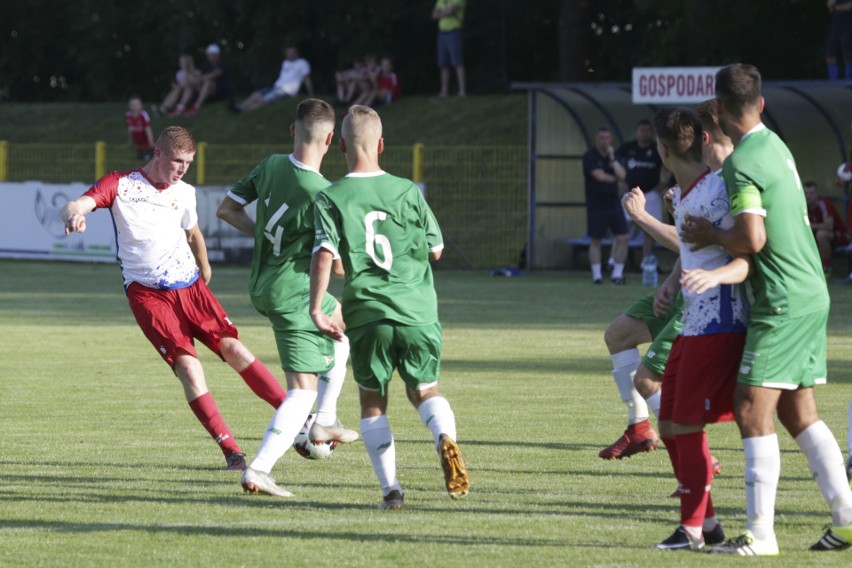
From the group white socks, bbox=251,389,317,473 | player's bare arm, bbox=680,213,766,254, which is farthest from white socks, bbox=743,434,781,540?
white socks, bbox=251,389,317,473

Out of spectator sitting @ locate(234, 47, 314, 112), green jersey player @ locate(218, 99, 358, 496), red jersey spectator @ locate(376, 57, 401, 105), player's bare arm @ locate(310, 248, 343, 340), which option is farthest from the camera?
spectator sitting @ locate(234, 47, 314, 112)

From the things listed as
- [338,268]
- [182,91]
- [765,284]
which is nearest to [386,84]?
[182,91]

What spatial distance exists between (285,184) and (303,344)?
786 millimetres

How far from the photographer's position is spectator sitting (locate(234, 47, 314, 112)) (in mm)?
37469

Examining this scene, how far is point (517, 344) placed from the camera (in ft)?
51.0

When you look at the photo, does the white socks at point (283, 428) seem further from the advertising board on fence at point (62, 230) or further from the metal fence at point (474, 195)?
the metal fence at point (474, 195)

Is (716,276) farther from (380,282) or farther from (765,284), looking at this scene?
(380,282)

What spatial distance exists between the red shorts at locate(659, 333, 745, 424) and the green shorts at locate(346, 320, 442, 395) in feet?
4.05

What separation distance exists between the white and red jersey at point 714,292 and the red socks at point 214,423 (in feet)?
9.87

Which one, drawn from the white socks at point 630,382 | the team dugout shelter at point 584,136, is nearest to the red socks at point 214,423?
the white socks at point 630,382

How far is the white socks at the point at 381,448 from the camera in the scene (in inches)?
282

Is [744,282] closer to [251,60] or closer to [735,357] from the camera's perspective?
[735,357]

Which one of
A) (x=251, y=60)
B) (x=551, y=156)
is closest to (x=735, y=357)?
(x=551, y=156)

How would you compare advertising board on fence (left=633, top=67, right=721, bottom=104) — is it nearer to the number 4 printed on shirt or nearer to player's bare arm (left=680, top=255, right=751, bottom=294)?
the number 4 printed on shirt
